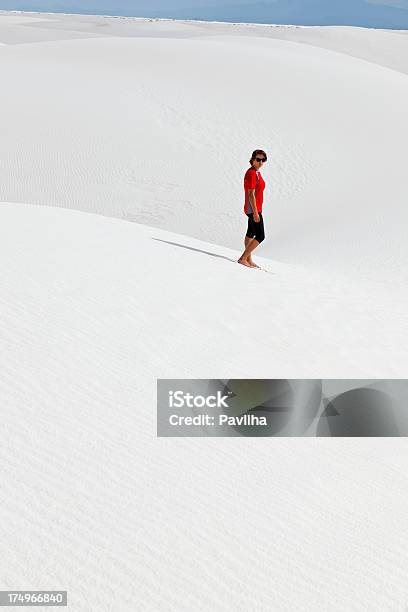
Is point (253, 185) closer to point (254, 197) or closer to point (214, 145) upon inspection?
point (254, 197)

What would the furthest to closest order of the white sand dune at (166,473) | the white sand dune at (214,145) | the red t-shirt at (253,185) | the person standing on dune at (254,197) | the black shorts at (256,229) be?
the white sand dune at (214,145) → the black shorts at (256,229) → the red t-shirt at (253,185) → the person standing on dune at (254,197) → the white sand dune at (166,473)

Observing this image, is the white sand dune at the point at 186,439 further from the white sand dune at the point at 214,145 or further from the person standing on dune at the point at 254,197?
the white sand dune at the point at 214,145

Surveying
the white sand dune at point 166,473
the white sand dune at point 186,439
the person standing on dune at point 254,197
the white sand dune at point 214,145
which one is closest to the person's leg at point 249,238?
the person standing on dune at point 254,197

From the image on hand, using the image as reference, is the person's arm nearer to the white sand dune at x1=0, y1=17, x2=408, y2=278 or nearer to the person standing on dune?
the person standing on dune

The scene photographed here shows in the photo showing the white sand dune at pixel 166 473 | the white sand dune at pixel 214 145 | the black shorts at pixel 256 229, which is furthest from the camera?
the white sand dune at pixel 214 145

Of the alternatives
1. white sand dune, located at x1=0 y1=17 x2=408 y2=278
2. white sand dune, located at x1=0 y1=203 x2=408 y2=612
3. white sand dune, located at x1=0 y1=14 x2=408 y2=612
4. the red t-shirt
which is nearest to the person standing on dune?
the red t-shirt

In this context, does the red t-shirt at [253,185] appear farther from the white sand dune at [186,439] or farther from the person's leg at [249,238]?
the white sand dune at [186,439]

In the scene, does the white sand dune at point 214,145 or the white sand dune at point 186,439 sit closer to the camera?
the white sand dune at point 186,439

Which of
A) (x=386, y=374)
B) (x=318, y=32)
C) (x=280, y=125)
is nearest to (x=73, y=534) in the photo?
(x=386, y=374)

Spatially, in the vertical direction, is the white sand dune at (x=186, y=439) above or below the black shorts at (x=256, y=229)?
below

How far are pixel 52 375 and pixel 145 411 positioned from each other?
25.3 inches

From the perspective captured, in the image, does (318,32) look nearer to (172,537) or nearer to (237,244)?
(237,244)

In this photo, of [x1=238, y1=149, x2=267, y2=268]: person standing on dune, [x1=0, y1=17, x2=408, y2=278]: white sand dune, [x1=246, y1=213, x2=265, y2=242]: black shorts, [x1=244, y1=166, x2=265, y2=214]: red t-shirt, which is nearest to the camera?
[x1=238, y1=149, x2=267, y2=268]: person standing on dune

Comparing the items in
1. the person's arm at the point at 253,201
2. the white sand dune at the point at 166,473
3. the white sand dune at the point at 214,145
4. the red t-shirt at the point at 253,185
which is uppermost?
the white sand dune at the point at 214,145
